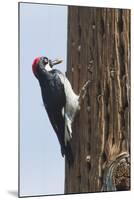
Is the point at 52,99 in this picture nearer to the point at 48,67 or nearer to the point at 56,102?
the point at 56,102

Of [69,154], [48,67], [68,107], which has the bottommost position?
[69,154]

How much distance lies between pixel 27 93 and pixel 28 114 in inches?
4.9

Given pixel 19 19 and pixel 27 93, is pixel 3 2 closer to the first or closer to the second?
pixel 19 19

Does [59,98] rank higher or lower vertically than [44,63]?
lower

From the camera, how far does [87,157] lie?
3.83 m

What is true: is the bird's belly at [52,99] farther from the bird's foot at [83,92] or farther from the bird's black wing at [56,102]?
the bird's foot at [83,92]

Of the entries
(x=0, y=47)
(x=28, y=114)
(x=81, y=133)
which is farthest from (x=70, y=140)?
(x=0, y=47)

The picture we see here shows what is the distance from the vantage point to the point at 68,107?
377 cm

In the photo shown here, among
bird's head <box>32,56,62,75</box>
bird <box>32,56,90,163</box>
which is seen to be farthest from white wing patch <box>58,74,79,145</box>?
bird's head <box>32,56,62,75</box>

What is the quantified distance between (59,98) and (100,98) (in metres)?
0.28

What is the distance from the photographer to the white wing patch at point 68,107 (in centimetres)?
376

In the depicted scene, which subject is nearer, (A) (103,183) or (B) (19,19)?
(B) (19,19)

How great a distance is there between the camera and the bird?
3695 millimetres

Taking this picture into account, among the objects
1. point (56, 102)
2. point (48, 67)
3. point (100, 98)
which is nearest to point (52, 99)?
point (56, 102)
